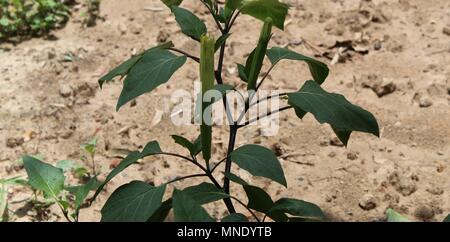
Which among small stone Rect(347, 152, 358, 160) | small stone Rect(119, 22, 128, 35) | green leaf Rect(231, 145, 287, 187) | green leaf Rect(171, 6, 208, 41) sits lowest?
small stone Rect(347, 152, 358, 160)

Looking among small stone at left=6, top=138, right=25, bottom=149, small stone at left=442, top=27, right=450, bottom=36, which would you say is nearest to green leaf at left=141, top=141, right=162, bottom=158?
small stone at left=6, top=138, right=25, bottom=149

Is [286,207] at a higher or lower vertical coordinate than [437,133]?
higher

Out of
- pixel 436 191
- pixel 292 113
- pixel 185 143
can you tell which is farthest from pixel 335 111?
pixel 292 113

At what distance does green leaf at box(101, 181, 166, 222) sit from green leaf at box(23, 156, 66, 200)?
0.63 m

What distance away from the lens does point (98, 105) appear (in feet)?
11.7

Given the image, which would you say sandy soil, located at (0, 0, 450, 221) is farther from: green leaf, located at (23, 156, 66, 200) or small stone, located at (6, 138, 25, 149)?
green leaf, located at (23, 156, 66, 200)

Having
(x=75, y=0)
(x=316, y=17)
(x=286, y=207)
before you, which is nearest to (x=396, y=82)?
(x=316, y=17)

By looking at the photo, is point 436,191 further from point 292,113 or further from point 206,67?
point 206,67

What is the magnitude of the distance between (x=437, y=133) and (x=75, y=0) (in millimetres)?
2625

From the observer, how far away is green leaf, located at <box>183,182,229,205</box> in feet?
5.76

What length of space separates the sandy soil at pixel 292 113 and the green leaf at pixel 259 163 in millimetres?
1184
